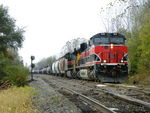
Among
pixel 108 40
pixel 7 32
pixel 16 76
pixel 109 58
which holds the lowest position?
pixel 16 76

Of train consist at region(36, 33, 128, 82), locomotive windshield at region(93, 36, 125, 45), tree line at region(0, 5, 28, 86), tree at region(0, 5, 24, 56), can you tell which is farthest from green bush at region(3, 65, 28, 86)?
locomotive windshield at region(93, 36, 125, 45)

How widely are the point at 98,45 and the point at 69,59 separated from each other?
17.2 m

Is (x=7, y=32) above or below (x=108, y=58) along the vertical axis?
above

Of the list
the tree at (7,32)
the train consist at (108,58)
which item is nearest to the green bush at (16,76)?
the tree at (7,32)

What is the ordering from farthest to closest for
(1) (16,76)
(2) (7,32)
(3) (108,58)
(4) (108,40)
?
(2) (7,32) → (4) (108,40) → (3) (108,58) → (1) (16,76)

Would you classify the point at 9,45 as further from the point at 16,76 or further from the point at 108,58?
the point at 108,58

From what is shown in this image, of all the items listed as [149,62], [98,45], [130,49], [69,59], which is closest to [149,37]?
[149,62]

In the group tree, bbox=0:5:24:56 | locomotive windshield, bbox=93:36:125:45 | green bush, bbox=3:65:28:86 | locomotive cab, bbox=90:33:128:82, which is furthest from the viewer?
tree, bbox=0:5:24:56

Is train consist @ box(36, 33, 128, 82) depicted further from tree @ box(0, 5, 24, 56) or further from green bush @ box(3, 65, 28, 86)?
tree @ box(0, 5, 24, 56)

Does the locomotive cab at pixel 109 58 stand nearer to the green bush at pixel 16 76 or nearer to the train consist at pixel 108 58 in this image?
the train consist at pixel 108 58

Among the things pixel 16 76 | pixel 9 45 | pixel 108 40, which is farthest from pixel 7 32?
pixel 108 40

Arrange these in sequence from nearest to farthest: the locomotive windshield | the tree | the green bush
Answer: the green bush < the locomotive windshield < the tree

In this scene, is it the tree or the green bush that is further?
the tree

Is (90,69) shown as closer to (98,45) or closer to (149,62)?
(98,45)
